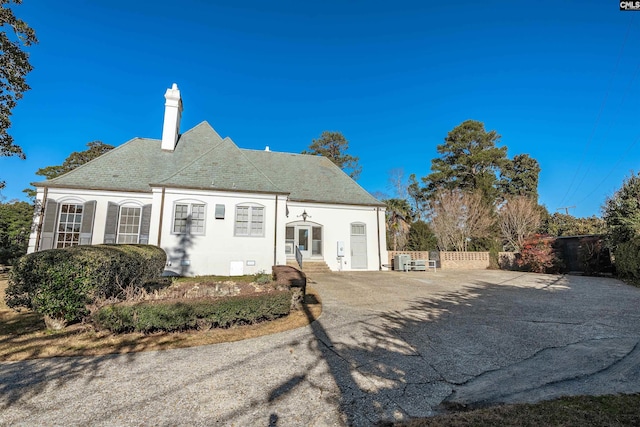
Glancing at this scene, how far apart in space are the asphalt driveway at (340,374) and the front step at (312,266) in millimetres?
9440

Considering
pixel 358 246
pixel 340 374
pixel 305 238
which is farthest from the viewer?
pixel 358 246

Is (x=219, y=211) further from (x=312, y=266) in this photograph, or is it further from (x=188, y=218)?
(x=312, y=266)

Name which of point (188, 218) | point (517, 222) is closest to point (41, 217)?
point (188, 218)

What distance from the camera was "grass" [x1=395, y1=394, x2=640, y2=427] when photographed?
2.53 metres

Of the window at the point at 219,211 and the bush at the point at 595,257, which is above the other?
the window at the point at 219,211

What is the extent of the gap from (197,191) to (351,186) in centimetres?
973

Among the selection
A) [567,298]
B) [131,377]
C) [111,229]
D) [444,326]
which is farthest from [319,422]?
[111,229]

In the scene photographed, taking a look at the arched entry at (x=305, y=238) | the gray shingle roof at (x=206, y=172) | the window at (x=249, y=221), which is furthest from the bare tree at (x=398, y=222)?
the window at (x=249, y=221)

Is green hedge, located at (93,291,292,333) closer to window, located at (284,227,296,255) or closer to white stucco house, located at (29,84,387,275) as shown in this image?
white stucco house, located at (29,84,387,275)

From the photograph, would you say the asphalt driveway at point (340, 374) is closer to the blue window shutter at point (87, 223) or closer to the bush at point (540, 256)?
the blue window shutter at point (87, 223)

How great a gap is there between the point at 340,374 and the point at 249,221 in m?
10.9

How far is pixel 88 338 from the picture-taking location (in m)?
5.03

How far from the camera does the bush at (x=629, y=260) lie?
1201 cm

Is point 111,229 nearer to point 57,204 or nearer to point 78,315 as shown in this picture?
point 57,204
